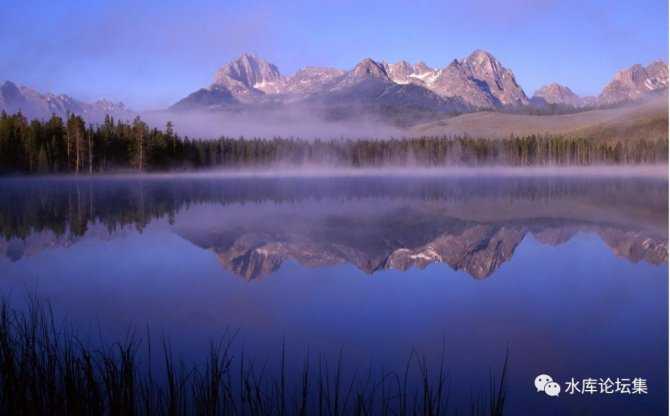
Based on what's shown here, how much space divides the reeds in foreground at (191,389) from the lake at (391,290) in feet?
1.34

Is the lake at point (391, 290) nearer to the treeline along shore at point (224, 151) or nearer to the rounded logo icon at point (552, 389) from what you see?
the rounded logo icon at point (552, 389)

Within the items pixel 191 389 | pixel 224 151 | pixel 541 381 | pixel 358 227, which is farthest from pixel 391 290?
pixel 224 151

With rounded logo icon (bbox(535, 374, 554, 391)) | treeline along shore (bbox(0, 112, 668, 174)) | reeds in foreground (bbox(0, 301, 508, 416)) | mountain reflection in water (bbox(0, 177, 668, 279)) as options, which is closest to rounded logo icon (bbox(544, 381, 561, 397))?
rounded logo icon (bbox(535, 374, 554, 391))

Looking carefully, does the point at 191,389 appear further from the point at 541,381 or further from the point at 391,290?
the point at 391,290

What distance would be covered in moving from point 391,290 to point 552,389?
15.5 feet

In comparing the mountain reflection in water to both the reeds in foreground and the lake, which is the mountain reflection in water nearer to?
the lake

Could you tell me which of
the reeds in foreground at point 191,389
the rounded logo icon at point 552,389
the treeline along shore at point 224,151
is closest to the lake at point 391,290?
the rounded logo icon at point 552,389

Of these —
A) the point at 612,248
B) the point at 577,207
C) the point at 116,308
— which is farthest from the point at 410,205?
the point at 116,308

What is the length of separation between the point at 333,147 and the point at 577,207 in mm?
117196

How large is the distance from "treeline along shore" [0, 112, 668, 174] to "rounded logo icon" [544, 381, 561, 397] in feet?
246

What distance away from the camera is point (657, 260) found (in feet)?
45.5

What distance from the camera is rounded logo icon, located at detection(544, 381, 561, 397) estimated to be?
6.55 metres

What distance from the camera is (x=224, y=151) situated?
11975 cm

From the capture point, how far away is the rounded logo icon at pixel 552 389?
6.55 meters
